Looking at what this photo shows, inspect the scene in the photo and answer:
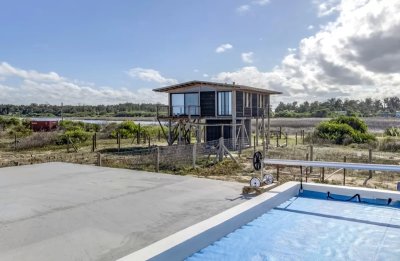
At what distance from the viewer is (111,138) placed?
32.1 m

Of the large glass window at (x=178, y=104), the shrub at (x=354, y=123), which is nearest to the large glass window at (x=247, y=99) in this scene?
the large glass window at (x=178, y=104)

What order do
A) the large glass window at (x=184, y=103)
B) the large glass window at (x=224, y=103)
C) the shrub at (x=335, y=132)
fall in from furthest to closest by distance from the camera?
the shrub at (x=335, y=132)
the large glass window at (x=184, y=103)
the large glass window at (x=224, y=103)

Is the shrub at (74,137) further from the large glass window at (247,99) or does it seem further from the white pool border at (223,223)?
the white pool border at (223,223)

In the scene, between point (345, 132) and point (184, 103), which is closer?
point (184, 103)

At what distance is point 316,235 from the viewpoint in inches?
251

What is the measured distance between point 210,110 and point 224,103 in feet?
3.40

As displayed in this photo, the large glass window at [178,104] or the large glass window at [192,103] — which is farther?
the large glass window at [178,104]

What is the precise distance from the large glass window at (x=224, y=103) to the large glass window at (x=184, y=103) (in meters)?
1.52

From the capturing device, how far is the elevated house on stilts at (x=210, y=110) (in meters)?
23.4

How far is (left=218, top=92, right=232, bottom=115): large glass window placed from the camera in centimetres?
2352

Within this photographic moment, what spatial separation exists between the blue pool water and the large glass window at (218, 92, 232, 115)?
15.7 m

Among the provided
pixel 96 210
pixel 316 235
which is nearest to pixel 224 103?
pixel 96 210

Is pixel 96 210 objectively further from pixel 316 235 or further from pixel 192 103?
pixel 192 103

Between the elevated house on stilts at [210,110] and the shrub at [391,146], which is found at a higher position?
the elevated house on stilts at [210,110]
